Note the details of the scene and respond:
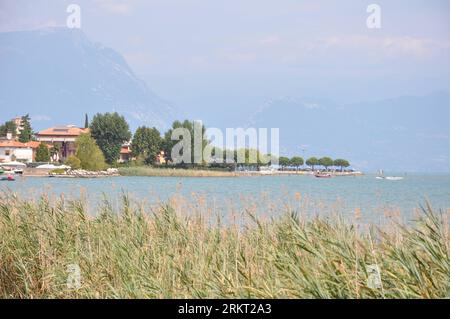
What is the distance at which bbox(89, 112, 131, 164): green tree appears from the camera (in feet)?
218

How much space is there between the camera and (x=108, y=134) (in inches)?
2675

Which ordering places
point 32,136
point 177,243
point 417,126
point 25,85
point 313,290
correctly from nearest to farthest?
point 313,290, point 177,243, point 417,126, point 25,85, point 32,136

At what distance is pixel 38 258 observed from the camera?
28.5ft

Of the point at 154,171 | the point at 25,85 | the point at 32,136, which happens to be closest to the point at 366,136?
the point at 154,171

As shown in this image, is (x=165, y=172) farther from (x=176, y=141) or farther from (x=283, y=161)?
(x=283, y=161)

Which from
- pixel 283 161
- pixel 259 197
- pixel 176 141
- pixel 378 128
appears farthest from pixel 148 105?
pixel 259 197

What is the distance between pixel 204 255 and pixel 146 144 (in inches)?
2487

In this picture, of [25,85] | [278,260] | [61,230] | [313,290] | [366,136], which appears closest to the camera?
[313,290]

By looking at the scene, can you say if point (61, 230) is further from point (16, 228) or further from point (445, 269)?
point (445, 269)

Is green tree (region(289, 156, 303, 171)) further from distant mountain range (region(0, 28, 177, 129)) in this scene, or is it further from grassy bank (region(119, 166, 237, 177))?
distant mountain range (region(0, 28, 177, 129))

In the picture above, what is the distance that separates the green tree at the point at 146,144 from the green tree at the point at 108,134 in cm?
119

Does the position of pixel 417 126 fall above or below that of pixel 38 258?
above

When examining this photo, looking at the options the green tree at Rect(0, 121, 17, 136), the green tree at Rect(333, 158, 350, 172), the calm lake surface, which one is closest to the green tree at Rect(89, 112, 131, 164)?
the green tree at Rect(0, 121, 17, 136)

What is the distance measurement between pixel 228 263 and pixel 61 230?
10.8 feet
